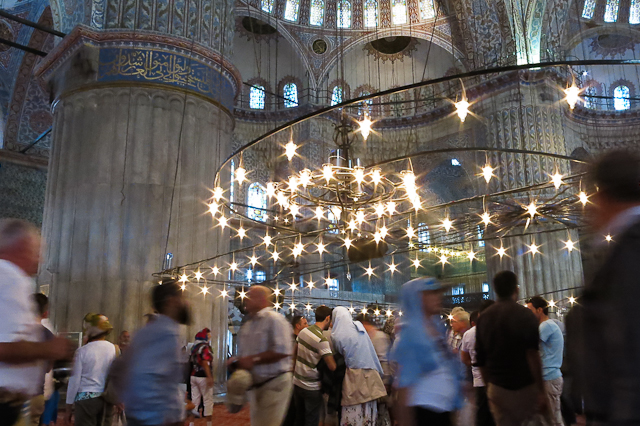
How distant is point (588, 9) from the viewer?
1697 centimetres

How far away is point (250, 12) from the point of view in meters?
16.9

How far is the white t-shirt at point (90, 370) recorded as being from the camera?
4184mm

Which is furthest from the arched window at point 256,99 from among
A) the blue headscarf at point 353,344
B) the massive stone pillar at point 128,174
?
the blue headscarf at point 353,344

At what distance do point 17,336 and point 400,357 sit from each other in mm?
1608

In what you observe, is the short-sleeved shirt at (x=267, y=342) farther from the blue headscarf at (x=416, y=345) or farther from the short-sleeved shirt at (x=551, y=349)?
the short-sleeved shirt at (x=551, y=349)

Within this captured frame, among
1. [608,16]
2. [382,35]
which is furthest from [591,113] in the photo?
[382,35]

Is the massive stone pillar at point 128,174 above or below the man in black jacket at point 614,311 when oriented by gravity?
above

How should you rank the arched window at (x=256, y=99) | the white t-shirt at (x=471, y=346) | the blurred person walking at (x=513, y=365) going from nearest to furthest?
the blurred person walking at (x=513, y=365), the white t-shirt at (x=471, y=346), the arched window at (x=256, y=99)

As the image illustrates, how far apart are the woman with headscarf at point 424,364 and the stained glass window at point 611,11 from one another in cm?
1778

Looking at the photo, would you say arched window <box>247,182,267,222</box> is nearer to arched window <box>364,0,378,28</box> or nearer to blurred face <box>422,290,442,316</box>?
arched window <box>364,0,378,28</box>

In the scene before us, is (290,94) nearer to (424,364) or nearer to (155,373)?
(155,373)

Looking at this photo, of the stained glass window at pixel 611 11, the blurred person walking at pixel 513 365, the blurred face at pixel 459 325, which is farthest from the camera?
the stained glass window at pixel 611 11

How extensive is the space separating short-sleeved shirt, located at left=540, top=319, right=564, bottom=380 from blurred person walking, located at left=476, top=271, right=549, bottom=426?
65.7 inches

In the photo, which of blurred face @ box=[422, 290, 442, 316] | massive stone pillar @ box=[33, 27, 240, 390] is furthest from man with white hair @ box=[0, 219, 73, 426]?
massive stone pillar @ box=[33, 27, 240, 390]
